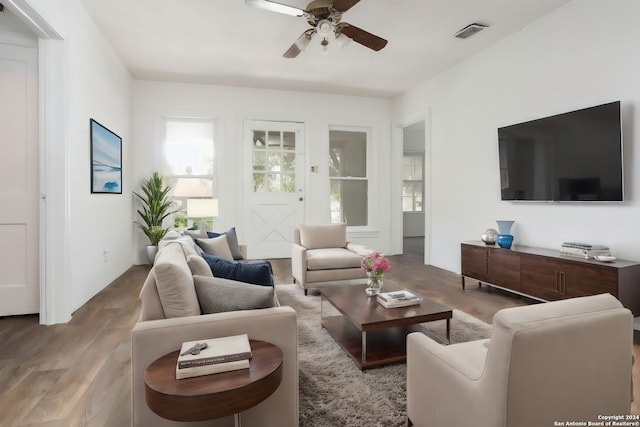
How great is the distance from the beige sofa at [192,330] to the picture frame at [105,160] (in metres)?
2.70

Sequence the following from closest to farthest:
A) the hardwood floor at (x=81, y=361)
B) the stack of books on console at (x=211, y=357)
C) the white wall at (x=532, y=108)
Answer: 1. the stack of books on console at (x=211, y=357)
2. the hardwood floor at (x=81, y=361)
3. the white wall at (x=532, y=108)

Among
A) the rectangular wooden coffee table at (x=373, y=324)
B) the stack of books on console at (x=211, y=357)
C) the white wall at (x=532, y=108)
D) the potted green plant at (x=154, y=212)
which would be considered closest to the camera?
the stack of books on console at (x=211, y=357)

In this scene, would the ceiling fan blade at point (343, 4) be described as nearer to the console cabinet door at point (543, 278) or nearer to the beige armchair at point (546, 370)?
the beige armchair at point (546, 370)

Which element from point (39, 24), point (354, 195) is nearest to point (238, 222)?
Answer: point (354, 195)

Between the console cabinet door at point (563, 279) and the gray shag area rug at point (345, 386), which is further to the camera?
the console cabinet door at point (563, 279)

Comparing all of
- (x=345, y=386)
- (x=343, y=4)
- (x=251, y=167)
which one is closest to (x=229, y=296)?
(x=345, y=386)

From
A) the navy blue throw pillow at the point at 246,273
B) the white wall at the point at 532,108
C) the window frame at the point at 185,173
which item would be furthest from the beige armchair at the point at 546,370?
the window frame at the point at 185,173

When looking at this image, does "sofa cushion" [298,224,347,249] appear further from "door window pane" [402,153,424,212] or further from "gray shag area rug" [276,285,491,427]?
"door window pane" [402,153,424,212]

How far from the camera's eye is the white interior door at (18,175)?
2850 millimetres

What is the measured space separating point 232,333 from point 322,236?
275 cm

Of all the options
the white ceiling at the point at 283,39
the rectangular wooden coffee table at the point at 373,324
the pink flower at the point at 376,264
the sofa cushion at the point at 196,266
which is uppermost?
the white ceiling at the point at 283,39

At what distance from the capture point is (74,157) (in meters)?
3.01

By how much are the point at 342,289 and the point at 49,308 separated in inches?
95.5

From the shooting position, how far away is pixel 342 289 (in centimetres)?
277
